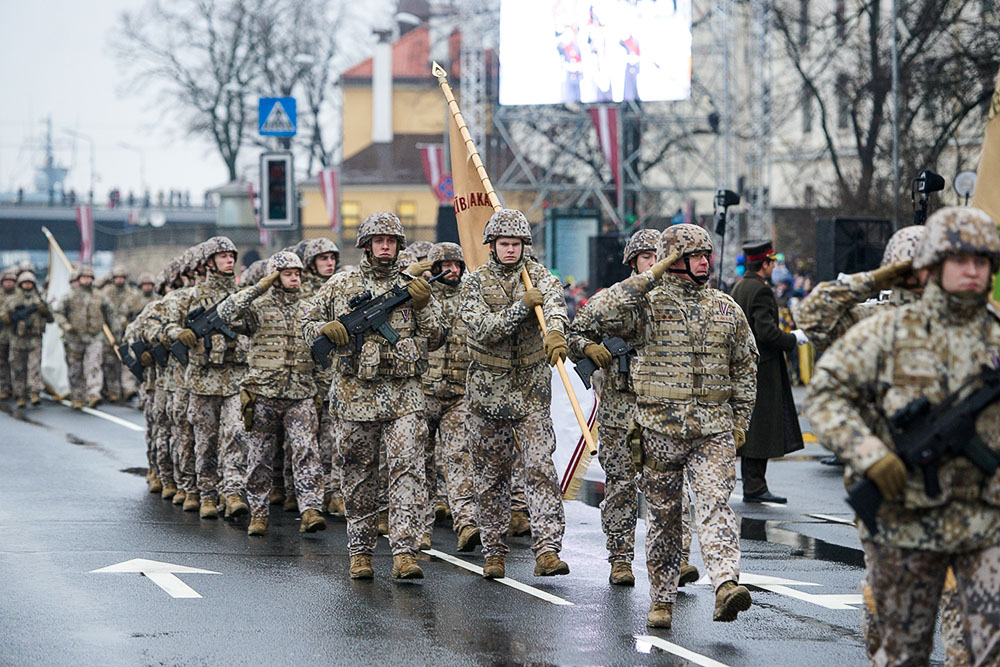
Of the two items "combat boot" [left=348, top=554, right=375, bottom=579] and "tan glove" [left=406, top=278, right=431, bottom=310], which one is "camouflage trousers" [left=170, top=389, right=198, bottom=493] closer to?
"combat boot" [left=348, top=554, right=375, bottom=579]

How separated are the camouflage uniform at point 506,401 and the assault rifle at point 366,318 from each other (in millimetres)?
454

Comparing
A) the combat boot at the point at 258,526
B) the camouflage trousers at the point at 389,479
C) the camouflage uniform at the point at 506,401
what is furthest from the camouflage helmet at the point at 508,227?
the combat boot at the point at 258,526

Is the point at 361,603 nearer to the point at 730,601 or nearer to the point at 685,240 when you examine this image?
the point at 730,601

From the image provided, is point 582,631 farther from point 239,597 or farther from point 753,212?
point 753,212

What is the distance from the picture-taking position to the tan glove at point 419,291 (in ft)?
33.7

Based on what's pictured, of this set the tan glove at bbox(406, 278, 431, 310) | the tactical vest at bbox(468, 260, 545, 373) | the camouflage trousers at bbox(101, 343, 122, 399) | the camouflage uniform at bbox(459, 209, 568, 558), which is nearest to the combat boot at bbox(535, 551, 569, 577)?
the camouflage uniform at bbox(459, 209, 568, 558)

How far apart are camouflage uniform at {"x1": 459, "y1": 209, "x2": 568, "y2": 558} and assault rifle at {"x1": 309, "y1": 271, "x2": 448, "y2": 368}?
454 millimetres

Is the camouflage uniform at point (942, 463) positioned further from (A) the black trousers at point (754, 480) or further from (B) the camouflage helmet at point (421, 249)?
(A) the black trousers at point (754, 480)

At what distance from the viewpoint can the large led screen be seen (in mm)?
30797

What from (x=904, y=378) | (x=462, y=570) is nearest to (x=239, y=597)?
(x=462, y=570)

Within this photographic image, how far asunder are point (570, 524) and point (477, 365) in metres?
3.23

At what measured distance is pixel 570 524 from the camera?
13258 millimetres

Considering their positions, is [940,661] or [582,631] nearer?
[940,661]

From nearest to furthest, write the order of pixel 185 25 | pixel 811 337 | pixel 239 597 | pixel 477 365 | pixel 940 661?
pixel 811 337, pixel 940 661, pixel 239 597, pixel 477 365, pixel 185 25
